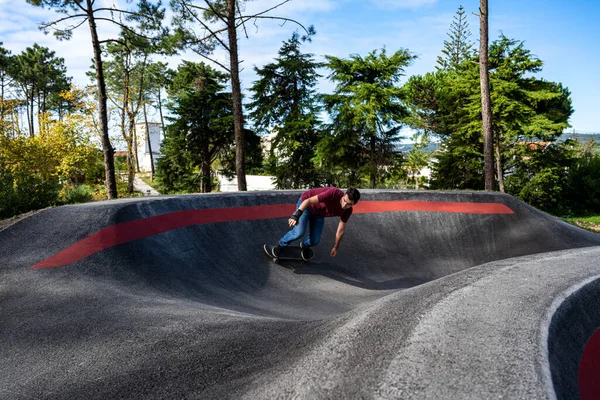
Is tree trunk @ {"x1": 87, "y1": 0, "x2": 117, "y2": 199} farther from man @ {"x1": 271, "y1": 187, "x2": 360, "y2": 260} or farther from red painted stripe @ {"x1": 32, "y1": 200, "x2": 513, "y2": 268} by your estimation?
man @ {"x1": 271, "y1": 187, "x2": 360, "y2": 260}

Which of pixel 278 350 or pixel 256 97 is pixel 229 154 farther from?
pixel 278 350

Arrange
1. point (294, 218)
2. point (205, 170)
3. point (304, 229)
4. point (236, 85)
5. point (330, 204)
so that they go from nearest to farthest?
point (294, 218), point (330, 204), point (304, 229), point (236, 85), point (205, 170)

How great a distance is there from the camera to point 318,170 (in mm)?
23062

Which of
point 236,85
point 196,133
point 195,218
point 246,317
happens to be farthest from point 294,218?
point 196,133

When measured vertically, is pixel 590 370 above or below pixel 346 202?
below

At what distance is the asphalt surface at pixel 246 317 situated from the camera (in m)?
1.99

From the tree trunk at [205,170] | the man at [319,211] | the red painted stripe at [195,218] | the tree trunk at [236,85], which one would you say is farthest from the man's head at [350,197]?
the tree trunk at [205,170]

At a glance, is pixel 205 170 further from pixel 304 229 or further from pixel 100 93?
pixel 304 229

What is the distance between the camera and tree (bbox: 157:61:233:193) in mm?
25469

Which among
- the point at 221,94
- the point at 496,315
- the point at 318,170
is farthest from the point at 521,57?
the point at 496,315

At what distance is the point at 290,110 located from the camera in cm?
2339

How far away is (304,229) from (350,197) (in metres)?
1.29

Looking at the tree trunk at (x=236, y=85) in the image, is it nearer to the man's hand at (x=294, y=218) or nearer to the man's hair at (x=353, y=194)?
the man's hand at (x=294, y=218)

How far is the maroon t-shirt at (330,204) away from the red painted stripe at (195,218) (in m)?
2.23
